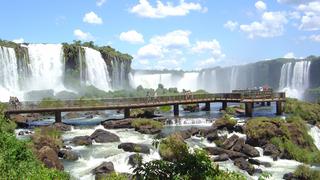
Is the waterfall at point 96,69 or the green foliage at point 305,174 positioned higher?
the waterfall at point 96,69

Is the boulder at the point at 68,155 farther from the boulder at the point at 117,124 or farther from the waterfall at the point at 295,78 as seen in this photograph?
the waterfall at the point at 295,78

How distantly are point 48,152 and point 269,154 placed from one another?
1501cm

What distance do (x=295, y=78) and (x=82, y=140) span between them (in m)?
73.9

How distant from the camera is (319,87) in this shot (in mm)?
100375

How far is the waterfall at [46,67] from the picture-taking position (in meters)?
72.6

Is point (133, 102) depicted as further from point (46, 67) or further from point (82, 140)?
point (46, 67)

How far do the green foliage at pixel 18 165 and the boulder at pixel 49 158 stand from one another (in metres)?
5.12

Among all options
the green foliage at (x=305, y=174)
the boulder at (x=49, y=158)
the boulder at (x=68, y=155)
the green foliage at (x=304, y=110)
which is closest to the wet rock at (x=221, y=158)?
the green foliage at (x=305, y=174)

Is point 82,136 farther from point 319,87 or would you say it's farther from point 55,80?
point 319,87

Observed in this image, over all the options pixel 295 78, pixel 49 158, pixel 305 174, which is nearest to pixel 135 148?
pixel 49 158

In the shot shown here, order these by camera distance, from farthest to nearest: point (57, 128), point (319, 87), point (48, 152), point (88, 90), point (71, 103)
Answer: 1. point (319, 87)
2. point (88, 90)
3. point (71, 103)
4. point (57, 128)
5. point (48, 152)

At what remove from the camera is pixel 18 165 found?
59.1ft

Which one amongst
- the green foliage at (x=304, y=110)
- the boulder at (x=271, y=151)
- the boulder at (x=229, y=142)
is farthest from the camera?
the green foliage at (x=304, y=110)

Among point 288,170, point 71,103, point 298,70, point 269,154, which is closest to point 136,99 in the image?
point 71,103
